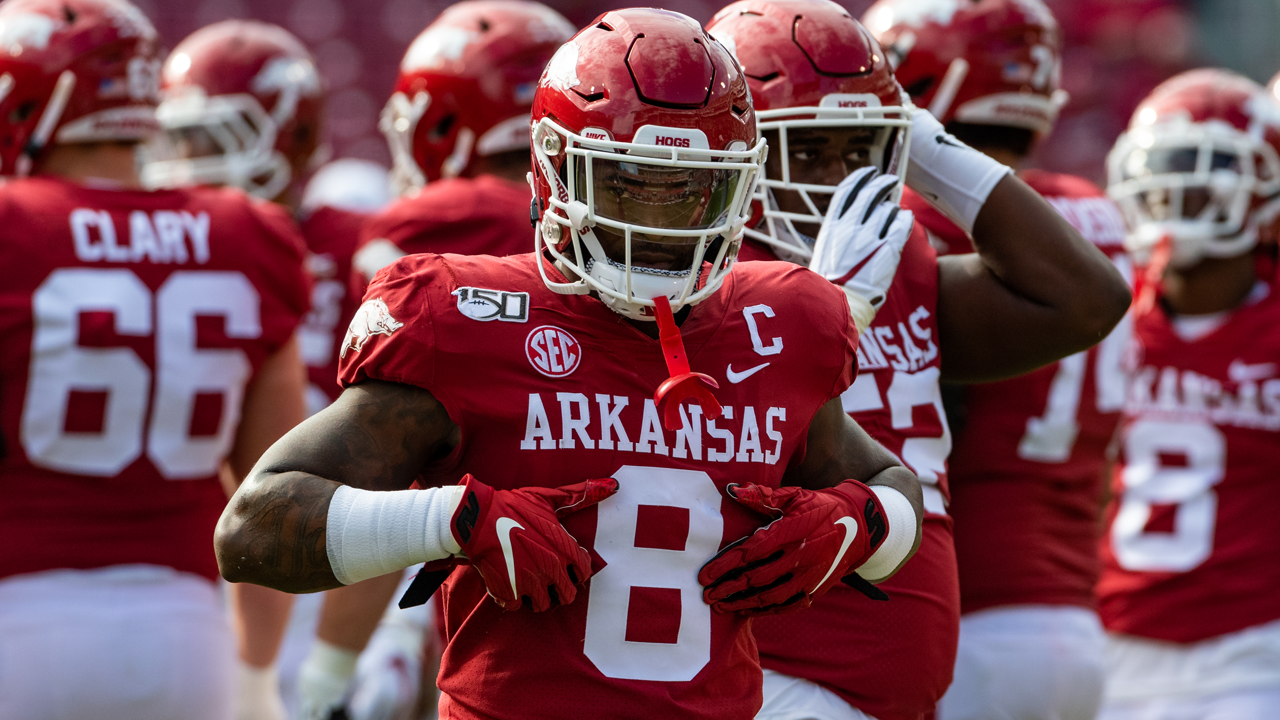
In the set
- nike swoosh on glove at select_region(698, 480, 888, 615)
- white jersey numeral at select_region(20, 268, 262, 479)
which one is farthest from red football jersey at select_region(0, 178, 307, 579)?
nike swoosh on glove at select_region(698, 480, 888, 615)

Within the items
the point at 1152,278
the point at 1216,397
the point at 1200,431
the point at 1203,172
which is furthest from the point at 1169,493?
the point at 1203,172

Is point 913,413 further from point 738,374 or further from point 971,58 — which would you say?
point 971,58

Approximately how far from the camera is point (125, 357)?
3.34 metres

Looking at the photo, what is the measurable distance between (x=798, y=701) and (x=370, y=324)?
1046 mm

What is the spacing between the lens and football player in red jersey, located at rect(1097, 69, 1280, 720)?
4176 millimetres

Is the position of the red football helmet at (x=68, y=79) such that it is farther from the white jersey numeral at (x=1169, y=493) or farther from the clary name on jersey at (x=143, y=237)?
the white jersey numeral at (x=1169, y=493)

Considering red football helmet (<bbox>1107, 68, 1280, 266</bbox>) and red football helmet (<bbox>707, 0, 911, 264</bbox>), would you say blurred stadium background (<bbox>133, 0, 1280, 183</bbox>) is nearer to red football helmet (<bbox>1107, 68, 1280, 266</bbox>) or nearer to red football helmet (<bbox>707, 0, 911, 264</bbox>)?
red football helmet (<bbox>1107, 68, 1280, 266</bbox>)

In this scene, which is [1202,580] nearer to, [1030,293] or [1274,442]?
[1274,442]

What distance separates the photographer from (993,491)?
367 cm

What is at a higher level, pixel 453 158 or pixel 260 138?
pixel 453 158

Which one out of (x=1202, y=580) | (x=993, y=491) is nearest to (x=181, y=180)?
(x=993, y=491)

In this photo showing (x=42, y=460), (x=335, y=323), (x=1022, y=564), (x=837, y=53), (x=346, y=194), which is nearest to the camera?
(x=837, y=53)

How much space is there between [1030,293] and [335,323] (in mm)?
2795

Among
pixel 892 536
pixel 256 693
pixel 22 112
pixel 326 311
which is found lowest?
pixel 256 693
